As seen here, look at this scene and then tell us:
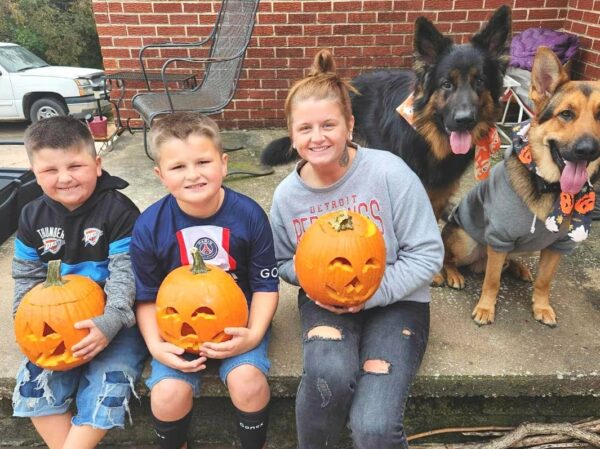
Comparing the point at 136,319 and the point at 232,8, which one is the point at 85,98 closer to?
the point at 232,8

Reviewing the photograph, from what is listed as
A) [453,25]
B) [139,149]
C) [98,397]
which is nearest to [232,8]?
[139,149]

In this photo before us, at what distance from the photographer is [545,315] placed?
2.41m

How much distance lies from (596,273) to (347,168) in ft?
6.14

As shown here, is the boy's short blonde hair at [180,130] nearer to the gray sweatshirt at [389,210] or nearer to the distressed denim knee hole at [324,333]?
the gray sweatshirt at [389,210]

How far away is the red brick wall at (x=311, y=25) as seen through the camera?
5.06 m

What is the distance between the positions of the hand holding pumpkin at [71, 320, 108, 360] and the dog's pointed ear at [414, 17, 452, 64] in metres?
2.27

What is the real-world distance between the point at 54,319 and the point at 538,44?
196 inches

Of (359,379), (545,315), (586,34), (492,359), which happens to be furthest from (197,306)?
(586,34)

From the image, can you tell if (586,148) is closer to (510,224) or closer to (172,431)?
(510,224)

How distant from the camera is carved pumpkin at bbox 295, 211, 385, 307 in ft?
5.81

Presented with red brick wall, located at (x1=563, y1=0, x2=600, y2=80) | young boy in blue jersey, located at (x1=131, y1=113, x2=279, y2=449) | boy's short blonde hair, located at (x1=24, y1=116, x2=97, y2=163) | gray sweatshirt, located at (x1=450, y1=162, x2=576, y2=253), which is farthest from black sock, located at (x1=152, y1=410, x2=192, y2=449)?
red brick wall, located at (x1=563, y1=0, x2=600, y2=80)

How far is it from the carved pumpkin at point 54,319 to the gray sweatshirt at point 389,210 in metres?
0.92

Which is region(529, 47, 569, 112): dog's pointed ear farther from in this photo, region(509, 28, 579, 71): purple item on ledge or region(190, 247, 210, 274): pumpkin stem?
region(509, 28, 579, 71): purple item on ledge

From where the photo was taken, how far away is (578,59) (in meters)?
4.67
